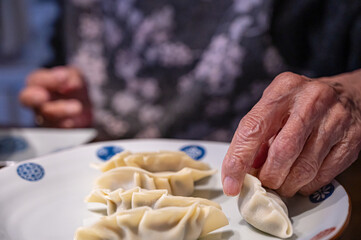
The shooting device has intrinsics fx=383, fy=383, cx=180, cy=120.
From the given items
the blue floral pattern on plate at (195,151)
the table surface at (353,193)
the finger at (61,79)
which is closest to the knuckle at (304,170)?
the table surface at (353,193)

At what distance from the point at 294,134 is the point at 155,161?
1.44ft

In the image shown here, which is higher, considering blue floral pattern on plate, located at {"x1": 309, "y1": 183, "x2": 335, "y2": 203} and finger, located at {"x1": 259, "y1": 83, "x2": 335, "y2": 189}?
finger, located at {"x1": 259, "y1": 83, "x2": 335, "y2": 189}

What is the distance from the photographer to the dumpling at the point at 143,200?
0.81 m

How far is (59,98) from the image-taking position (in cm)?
198

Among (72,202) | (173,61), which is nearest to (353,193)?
(72,202)

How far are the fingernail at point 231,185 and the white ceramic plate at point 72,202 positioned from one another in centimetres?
9

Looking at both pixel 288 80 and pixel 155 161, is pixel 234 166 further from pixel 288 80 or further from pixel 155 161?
pixel 155 161

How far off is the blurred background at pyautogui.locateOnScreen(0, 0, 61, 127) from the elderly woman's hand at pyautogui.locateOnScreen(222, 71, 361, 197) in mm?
1592

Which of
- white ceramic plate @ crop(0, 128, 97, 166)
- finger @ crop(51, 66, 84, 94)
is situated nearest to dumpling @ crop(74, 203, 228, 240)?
white ceramic plate @ crop(0, 128, 97, 166)

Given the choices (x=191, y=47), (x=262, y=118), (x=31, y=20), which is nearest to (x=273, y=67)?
(x=191, y=47)

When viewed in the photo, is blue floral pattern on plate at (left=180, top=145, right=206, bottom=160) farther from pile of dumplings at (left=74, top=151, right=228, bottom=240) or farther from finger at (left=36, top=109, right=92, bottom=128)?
finger at (left=36, top=109, right=92, bottom=128)

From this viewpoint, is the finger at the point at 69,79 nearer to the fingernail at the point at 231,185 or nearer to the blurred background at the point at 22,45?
the blurred background at the point at 22,45

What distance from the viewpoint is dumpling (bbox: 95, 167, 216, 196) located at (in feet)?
3.14

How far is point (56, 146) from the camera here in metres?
1.45
